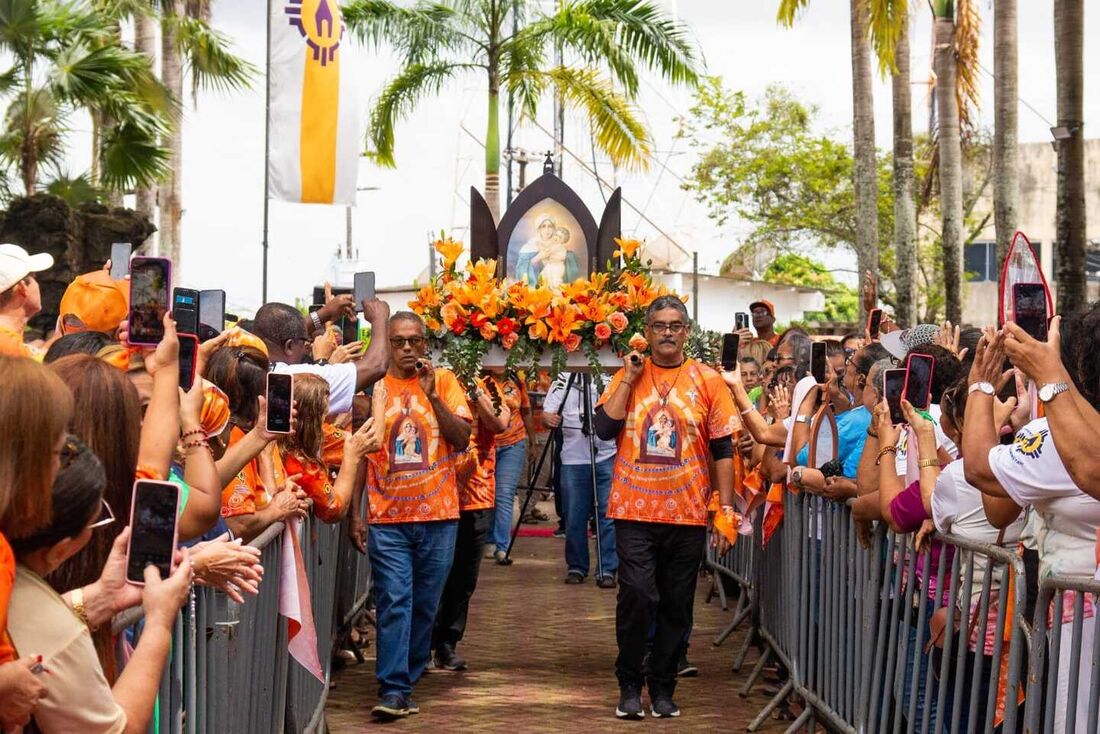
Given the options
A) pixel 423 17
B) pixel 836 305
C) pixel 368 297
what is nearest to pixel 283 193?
pixel 423 17

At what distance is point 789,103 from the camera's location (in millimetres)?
34094

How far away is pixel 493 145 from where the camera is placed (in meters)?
24.8

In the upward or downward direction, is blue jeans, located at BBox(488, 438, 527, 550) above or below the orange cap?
below

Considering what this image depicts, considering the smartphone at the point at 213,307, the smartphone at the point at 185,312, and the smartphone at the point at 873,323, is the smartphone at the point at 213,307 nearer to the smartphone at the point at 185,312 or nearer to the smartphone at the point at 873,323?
the smartphone at the point at 185,312

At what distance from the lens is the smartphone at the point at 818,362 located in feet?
28.6

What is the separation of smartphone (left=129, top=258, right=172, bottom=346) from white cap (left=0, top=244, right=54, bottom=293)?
145cm

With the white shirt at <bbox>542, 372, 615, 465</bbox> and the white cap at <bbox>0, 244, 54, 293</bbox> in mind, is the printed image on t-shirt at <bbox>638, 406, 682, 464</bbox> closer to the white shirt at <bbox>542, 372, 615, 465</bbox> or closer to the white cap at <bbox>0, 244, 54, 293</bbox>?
the white cap at <bbox>0, 244, 54, 293</bbox>

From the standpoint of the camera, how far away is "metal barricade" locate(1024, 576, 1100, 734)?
14.6ft

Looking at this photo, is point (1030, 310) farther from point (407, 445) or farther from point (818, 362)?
point (407, 445)

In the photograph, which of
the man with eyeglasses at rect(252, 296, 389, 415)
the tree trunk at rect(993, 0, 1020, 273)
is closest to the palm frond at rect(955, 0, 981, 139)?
the tree trunk at rect(993, 0, 1020, 273)

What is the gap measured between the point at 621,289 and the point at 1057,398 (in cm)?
567

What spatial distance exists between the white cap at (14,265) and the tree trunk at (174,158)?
17.3m

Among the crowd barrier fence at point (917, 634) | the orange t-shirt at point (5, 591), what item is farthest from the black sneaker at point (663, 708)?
the orange t-shirt at point (5, 591)

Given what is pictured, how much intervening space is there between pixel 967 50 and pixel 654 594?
15.6m
